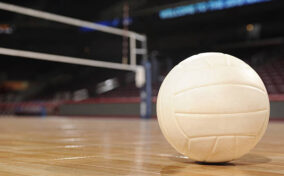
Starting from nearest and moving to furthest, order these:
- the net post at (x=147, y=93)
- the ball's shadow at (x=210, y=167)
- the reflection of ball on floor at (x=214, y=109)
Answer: the ball's shadow at (x=210, y=167) → the reflection of ball on floor at (x=214, y=109) → the net post at (x=147, y=93)

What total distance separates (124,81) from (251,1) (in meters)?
5.38

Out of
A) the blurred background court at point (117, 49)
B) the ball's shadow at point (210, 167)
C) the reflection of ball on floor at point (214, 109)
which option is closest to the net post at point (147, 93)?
the blurred background court at point (117, 49)

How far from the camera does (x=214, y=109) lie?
1.34m

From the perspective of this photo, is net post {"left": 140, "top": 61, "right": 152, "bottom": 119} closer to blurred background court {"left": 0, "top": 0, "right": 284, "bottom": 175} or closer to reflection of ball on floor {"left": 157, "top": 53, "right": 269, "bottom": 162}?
blurred background court {"left": 0, "top": 0, "right": 284, "bottom": 175}

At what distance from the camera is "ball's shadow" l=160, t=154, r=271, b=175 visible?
125cm

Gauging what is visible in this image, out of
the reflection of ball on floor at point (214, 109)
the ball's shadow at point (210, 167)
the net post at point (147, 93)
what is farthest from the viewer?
the net post at point (147, 93)

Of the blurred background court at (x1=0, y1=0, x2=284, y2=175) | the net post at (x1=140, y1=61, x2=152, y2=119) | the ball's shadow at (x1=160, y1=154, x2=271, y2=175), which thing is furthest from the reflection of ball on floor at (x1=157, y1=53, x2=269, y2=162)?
the net post at (x1=140, y1=61, x2=152, y2=119)

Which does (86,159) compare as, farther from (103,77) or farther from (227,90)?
(103,77)

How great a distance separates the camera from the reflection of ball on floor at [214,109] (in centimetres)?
136

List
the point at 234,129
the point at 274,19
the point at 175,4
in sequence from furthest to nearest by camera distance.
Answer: the point at 274,19 → the point at 175,4 → the point at 234,129

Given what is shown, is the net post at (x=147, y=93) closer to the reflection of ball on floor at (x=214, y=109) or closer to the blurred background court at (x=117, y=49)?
the blurred background court at (x=117, y=49)

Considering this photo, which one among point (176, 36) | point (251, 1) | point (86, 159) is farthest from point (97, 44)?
point (86, 159)

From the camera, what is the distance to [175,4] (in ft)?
22.3

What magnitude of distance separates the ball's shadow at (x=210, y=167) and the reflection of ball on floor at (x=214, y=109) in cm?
4
